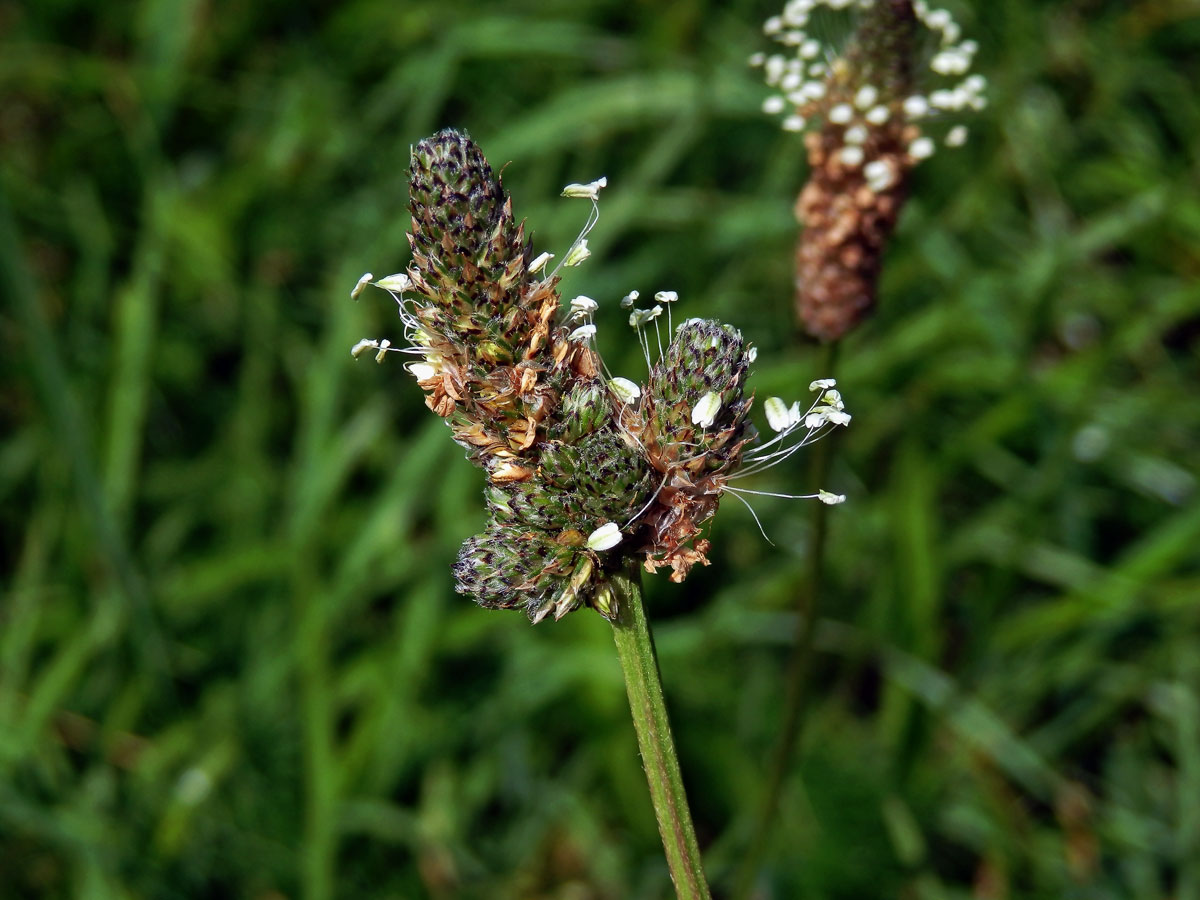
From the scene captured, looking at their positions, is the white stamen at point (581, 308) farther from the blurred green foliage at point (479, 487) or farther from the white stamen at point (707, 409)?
the blurred green foliage at point (479, 487)

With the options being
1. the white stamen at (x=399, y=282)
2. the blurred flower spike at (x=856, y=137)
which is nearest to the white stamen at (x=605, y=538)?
the white stamen at (x=399, y=282)

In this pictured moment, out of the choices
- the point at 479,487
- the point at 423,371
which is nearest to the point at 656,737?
the point at 423,371

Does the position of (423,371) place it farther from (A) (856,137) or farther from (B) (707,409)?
(A) (856,137)

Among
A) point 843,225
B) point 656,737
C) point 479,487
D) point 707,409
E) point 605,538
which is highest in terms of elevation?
point 479,487

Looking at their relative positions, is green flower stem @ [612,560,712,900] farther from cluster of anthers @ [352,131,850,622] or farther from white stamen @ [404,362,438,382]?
white stamen @ [404,362,438,382]

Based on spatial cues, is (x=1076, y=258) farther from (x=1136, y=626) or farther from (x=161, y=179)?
(x=161, y=179)

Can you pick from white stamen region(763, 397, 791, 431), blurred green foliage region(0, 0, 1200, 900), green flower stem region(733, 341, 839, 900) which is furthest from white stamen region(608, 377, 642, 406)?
blurred green foliage region(0, 0, 1200, 900)

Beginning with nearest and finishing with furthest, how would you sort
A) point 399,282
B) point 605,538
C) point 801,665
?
1. point 605,538
2. point 399,282
3. point 801,665
